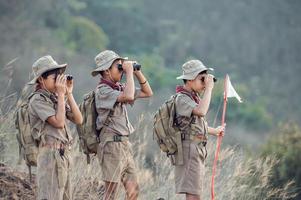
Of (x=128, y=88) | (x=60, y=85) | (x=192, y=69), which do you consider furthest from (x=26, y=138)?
(x=192, y=69)

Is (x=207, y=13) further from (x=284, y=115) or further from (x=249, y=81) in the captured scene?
(x=284, y=115)

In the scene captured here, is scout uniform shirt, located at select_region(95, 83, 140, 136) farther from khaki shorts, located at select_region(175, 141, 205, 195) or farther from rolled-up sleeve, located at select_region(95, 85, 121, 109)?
khaki shorts, located at select_region(175, 141, 205, 195)

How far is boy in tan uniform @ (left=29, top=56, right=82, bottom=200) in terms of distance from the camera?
808 cm

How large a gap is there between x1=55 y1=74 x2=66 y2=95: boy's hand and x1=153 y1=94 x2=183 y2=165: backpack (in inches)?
47.9

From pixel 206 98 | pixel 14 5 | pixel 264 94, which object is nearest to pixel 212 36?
pixel 264 94

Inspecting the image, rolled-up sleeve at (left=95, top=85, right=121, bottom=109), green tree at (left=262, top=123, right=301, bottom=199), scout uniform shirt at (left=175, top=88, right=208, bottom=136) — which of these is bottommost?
green tree at (left=262, top=123, right=301, bottom=199)

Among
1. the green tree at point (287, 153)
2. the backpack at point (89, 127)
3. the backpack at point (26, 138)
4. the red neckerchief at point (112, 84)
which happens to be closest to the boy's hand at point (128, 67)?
the red neckerchief at point (112, 84)

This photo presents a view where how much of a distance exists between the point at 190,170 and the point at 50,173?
145 cm

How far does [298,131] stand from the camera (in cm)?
1573

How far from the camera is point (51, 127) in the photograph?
821 cm

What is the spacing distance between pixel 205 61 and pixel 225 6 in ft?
33.8

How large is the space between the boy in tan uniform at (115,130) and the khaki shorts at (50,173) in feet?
2.51

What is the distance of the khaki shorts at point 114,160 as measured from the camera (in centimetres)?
880

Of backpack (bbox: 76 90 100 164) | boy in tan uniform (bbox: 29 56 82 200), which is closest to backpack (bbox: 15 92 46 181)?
boy in tan uniform (bbox: 29 56 82 200)
